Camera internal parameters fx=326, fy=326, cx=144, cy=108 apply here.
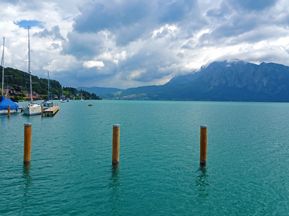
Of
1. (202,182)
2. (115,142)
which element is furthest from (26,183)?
(202,182)

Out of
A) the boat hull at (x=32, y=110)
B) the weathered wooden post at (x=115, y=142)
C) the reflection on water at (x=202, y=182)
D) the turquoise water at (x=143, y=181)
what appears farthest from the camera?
the boat hull at (x=32, y=110)

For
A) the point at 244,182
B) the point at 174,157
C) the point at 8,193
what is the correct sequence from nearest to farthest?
the point at 8,193
the point at 244,182
the point at 174,157

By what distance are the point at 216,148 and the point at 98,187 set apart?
67.3ft

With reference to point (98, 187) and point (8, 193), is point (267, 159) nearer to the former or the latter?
point (98, 187)

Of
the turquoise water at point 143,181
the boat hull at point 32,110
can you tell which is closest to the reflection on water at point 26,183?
the turquoise water at point 143,181

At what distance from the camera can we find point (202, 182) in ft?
80.7

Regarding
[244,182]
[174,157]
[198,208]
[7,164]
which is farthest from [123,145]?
[198,208]

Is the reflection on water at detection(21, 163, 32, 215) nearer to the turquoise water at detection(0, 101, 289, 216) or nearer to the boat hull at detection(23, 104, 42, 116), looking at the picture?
the turquoise water at detection(0, 101, 289, 216)

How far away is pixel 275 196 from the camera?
71.6 feet

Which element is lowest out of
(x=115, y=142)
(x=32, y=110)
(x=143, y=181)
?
(x=143, y=181)

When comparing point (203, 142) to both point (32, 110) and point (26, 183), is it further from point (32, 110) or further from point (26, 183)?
point (32, 110)

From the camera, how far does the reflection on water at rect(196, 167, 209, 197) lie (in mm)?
22397

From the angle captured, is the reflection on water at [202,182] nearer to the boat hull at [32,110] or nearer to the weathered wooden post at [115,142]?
the weathered wooden post at [115,142]

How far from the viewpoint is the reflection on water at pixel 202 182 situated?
882 inches
